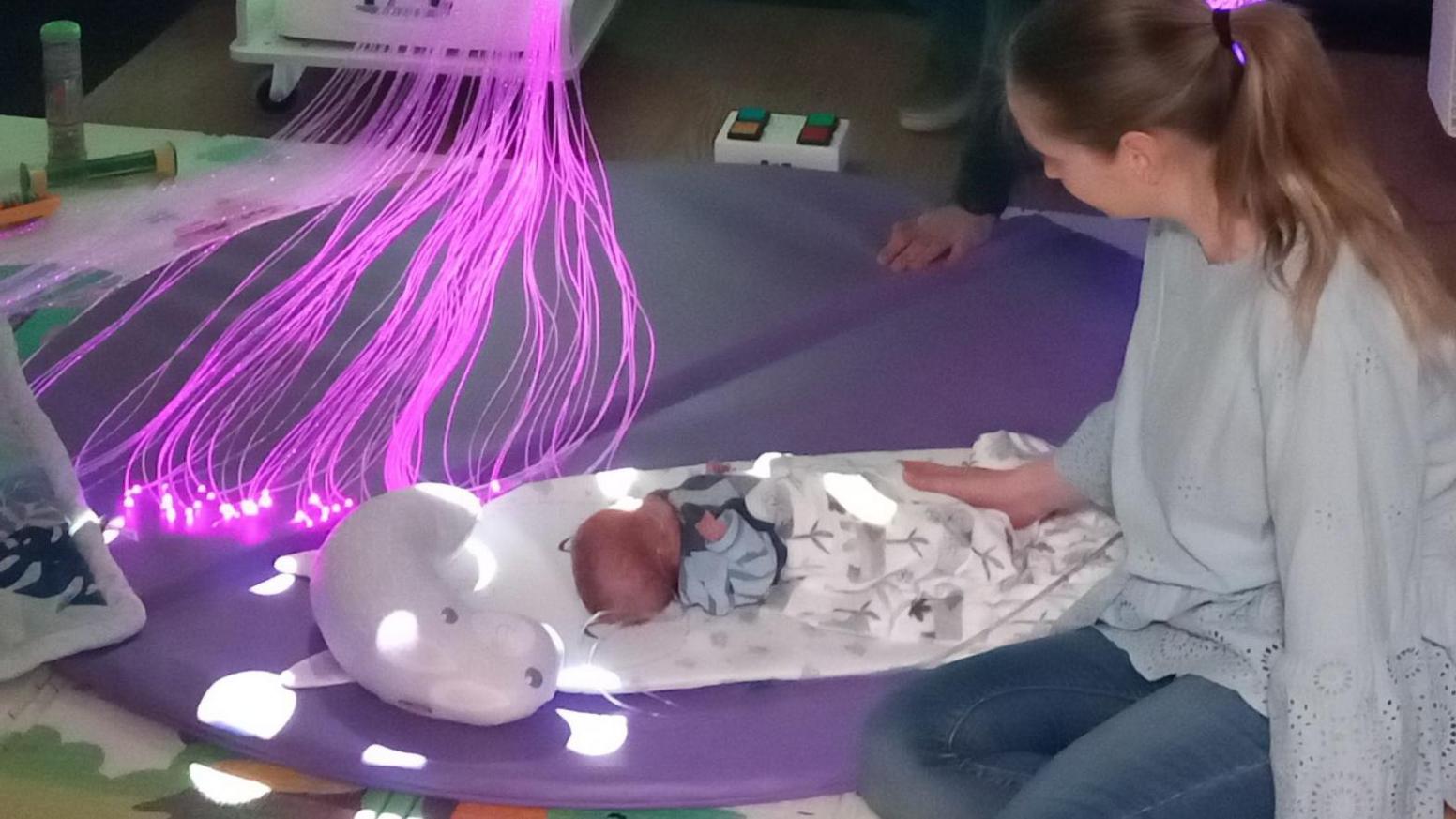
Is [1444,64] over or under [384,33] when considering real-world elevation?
over

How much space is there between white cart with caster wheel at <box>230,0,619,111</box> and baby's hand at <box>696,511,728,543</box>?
3.91ft

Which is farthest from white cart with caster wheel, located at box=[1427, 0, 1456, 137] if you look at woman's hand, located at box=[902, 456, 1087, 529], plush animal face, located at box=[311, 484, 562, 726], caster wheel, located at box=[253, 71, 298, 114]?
caster wheel, located at box=[253, 71, 298, 114]

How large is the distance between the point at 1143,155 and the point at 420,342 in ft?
3.53

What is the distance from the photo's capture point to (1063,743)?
1419 millimetres

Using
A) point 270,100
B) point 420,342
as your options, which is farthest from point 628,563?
point 270,100

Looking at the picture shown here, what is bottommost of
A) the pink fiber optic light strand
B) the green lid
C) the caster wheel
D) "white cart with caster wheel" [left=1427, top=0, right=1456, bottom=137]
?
the caster wheel

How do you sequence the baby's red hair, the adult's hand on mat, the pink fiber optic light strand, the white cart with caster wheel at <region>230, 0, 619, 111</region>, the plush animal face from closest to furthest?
the plush animal face → the baby's red hair → the pink fiber optic light strand → the adult's hand on mat → the white cart with caster wheel at <region>230, 0, 619, 111</region>

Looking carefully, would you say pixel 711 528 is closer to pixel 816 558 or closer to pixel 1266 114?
pixel 816 558

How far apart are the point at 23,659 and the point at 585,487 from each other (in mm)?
573

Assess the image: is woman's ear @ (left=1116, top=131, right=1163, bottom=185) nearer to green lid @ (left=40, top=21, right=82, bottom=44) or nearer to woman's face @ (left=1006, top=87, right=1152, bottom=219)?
woman's face @ (left=1006, top=87, right=1152, bottom=219)

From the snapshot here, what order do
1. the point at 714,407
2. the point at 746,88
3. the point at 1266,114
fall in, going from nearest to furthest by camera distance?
the point at 1266,114, the point at 714,407, the point at 746,88

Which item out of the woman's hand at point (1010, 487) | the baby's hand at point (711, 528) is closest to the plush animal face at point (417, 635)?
the baby's hand at point (711, 528)

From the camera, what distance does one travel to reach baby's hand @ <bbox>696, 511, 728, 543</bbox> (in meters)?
1.62

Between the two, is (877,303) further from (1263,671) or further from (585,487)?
(1263,671)
